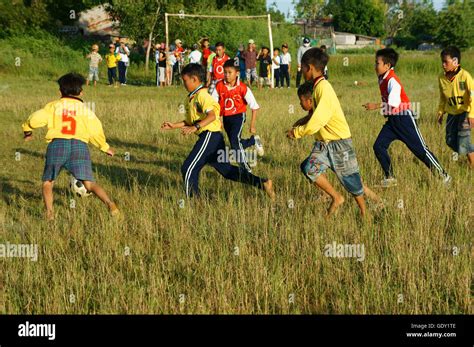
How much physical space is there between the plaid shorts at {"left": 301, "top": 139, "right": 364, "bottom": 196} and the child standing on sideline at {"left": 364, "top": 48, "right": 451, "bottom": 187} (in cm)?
150

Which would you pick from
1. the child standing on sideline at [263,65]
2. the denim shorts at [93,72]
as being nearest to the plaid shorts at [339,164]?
the child standing on sideline at [263,65]

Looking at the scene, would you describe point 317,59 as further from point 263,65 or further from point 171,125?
point 263,65

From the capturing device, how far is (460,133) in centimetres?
925

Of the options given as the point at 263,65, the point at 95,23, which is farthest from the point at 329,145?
the point at 95,23

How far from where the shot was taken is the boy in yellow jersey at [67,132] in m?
6.88

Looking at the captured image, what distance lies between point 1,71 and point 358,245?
1164 inches

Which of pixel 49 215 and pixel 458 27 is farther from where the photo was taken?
pixel 458 27

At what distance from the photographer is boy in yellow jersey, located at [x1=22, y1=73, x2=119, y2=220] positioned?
6875 millimetres

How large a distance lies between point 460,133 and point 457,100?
487mm

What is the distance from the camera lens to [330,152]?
6.79m

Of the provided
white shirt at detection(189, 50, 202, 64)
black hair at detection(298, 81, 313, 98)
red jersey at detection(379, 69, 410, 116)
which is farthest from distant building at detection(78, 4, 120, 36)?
black hair at detection(298, 81, 313, 98)

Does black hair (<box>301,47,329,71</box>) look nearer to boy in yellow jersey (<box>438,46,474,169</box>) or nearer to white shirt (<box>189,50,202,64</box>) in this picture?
boy in yellow jersey (<box>438,46,474,169</box>)
